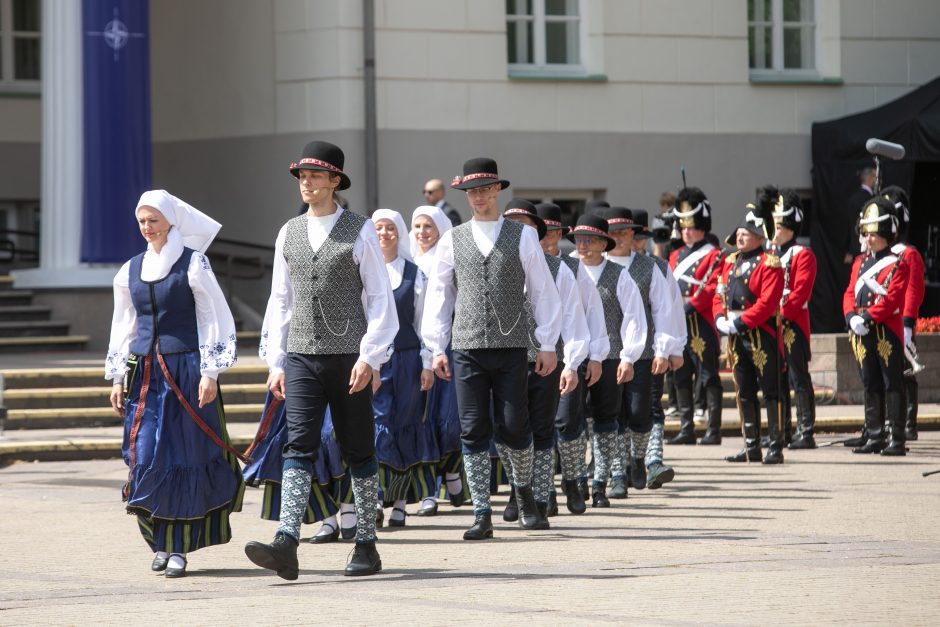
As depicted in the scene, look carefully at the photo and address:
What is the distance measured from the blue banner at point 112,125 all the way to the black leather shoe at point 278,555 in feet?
39.5

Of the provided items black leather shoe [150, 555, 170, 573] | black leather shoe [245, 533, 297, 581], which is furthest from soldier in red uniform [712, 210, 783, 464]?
black leather shoe [245, 533, 297, 581]

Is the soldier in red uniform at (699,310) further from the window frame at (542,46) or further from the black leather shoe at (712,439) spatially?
the window frame at (542,46)

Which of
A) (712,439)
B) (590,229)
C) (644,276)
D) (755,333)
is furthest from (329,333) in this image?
(712,439)

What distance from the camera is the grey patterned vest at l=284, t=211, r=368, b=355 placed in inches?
326

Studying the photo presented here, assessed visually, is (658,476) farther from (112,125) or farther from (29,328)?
(29,328)

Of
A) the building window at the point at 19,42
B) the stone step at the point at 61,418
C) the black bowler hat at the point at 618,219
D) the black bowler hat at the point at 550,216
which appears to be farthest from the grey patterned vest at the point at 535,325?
the building window at the point at 19,42

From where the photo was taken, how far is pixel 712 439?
603 inches

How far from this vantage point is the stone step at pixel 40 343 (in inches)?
766

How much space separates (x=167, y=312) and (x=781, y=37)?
620 inches

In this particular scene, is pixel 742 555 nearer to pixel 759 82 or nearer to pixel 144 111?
pixel 144 111

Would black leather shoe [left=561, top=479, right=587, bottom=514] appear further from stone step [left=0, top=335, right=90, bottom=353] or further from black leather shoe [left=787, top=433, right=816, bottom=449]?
stone step [left=0, top=335, right=90, bottom=353]

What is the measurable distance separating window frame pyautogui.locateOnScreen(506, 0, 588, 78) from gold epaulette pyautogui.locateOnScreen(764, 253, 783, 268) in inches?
326

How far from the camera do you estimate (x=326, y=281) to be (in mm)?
8320

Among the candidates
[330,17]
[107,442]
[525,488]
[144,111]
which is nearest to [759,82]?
[330,17]
